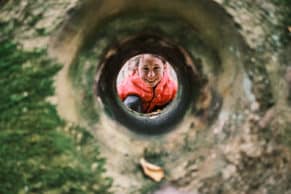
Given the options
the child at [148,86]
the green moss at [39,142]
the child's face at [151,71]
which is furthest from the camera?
the child's face at [151,71]

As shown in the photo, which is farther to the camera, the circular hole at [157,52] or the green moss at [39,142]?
the circular hole at [157,52]

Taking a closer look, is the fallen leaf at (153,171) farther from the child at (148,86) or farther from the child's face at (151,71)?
the child's face at (151,71)

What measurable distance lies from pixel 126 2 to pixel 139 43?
228mm

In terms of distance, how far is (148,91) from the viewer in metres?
5.55

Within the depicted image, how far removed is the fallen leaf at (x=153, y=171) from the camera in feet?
7.70

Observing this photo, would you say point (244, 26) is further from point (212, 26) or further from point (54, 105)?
Answer: point (54, 105)

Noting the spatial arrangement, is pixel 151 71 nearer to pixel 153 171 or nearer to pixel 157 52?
pixel 157 52

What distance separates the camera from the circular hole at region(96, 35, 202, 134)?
7.95 feet

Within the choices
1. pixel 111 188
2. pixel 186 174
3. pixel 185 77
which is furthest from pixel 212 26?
pixel 111 188

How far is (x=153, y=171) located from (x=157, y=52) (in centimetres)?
56

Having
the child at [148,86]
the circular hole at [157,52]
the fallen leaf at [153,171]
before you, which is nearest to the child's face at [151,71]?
the child at [148,86]

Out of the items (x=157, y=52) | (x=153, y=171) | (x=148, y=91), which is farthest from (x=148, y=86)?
(x=153, y=171)

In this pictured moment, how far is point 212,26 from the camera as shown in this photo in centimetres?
233

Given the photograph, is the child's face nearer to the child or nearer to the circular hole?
the child
